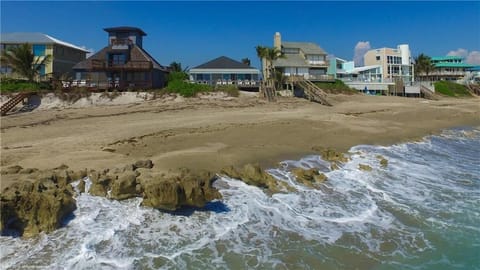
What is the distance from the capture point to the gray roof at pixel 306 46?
58.9 meters

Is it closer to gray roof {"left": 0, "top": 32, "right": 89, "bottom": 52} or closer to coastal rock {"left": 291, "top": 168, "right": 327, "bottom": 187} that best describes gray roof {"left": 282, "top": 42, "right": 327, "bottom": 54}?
gray roof {"left": 0, "top": 32, "right": 89, "bottom": 52}

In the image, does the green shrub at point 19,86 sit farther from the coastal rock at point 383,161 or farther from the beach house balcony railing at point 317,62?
the beach house balcony railing at point 317,62

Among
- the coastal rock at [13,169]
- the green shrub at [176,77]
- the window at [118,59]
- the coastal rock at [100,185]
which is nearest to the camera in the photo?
the coastal rock at [100,185]

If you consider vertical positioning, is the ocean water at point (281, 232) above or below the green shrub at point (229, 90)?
below

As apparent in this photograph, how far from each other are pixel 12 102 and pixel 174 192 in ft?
87.3

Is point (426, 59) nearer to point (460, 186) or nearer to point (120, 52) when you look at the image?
point (120, 52)

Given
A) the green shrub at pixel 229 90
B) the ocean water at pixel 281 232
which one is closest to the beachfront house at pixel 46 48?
the green shrub at pixel 229 90

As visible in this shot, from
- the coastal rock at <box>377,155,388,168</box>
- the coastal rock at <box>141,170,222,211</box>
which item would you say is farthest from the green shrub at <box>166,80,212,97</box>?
the coastal rock at <box>141,170,222,211</box>

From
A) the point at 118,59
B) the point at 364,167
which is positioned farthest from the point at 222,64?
the point at 364,167

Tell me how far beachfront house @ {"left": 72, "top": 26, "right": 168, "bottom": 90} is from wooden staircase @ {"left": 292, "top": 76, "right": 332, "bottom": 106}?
1564cm

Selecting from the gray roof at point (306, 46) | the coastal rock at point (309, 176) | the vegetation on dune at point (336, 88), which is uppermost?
the gray roof at point (306, 46)

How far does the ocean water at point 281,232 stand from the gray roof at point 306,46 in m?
48.6

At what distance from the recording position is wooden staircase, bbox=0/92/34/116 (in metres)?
28.0

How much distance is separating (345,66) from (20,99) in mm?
58340
